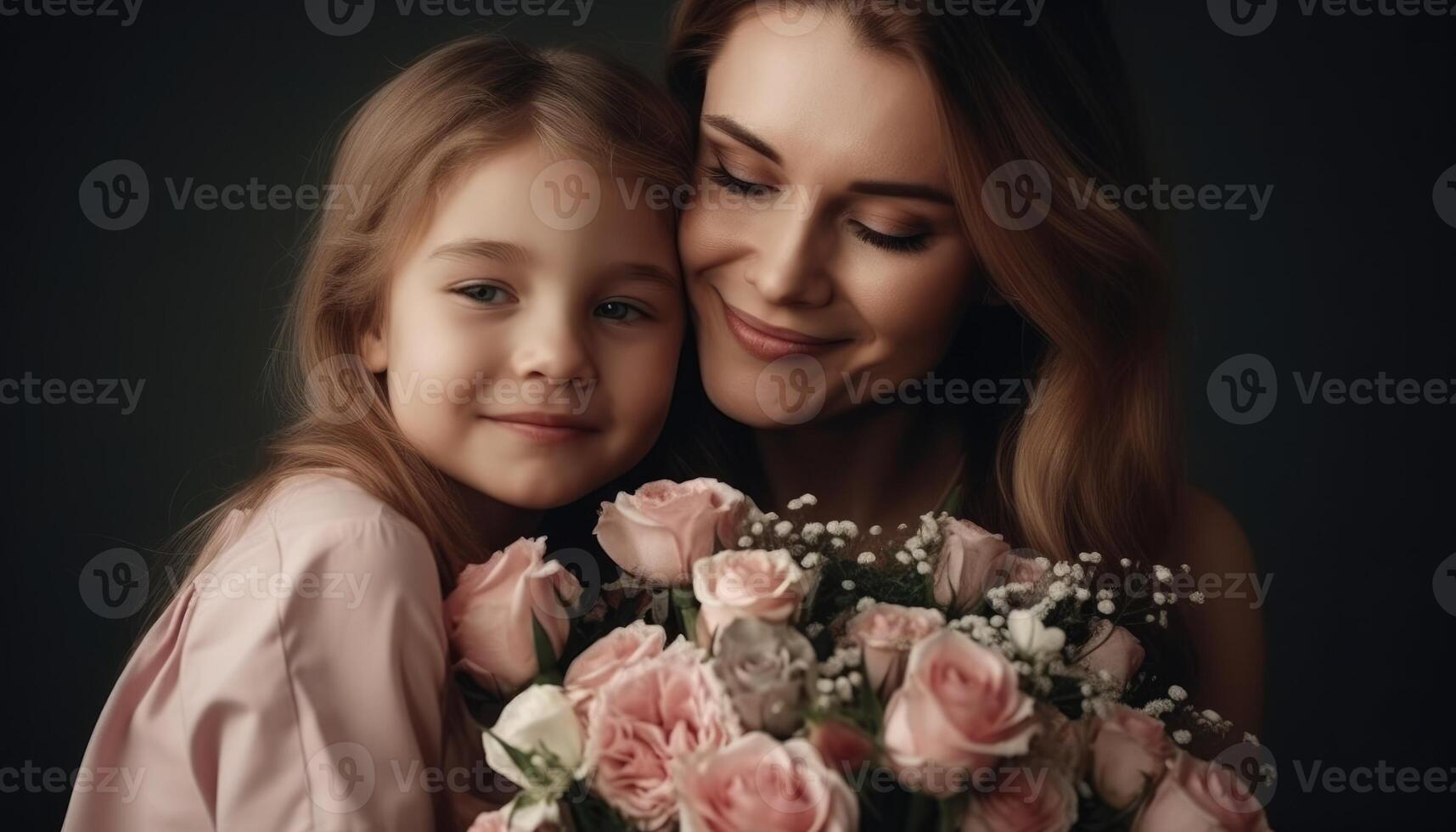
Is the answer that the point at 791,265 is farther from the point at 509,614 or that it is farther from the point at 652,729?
the point at 652,729

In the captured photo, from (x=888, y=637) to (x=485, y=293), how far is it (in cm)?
90

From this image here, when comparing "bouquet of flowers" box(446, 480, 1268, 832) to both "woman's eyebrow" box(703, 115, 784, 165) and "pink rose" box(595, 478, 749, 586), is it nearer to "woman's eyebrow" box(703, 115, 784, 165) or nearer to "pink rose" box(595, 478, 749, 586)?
"pink rose" box(595, 478, 749, 586)

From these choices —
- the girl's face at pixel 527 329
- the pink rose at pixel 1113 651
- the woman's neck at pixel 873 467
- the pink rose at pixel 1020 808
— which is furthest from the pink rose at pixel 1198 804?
the woman's neck at pixel 873 467

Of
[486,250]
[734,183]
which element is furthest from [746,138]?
[486,250]

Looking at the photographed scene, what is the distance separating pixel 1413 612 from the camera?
352 cm

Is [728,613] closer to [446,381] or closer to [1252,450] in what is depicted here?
[446,381]

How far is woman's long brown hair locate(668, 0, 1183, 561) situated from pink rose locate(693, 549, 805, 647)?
91cm

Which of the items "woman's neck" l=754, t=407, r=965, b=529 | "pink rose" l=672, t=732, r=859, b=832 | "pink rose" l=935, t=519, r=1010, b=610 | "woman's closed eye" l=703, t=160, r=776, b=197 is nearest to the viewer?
"pink rose" l=672, t=732, r=859, b=832

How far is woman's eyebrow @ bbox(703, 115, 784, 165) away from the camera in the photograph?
218 cm

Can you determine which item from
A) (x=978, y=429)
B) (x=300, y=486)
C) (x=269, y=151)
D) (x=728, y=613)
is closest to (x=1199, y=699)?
(x=978, y=429)

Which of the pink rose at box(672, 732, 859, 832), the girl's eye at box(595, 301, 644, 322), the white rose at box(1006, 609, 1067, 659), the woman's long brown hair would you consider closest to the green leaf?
the pink rose at box(672, 732, 859, 832)

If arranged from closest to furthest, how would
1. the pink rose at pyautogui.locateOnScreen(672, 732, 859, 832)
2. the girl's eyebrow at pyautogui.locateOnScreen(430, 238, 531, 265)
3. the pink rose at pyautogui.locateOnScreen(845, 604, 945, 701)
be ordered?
the pink rose at pyautogui.locateOnScreen(672, 732, 859, 832) → the pink rose at pyautogui.locateOnScreen(845, 604, 945, 701) → the girl's eyebrow at pyautogui.locateOnScreen(430, 238, 531, 265)

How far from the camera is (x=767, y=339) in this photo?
2305 millimetres

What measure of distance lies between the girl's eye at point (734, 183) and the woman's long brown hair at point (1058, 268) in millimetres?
213
